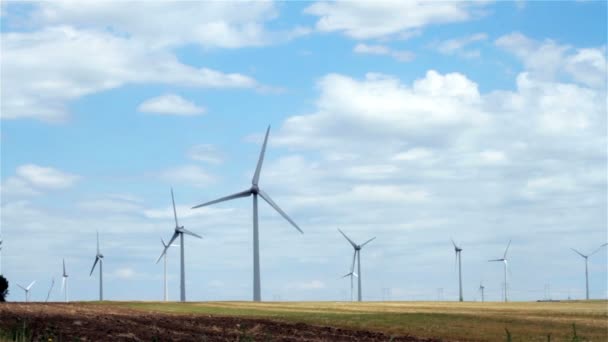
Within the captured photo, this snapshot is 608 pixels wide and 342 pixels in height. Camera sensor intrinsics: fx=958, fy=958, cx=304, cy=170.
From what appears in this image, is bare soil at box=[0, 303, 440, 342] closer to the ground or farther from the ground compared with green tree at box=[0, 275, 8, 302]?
closer to the ground

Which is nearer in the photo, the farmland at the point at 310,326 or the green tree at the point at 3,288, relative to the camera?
the farmland at the point at 310,326

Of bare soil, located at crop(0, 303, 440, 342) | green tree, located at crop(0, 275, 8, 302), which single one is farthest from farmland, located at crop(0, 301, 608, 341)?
green tree, located at crop(0, 275, 8, 302)

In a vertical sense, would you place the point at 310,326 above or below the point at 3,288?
below

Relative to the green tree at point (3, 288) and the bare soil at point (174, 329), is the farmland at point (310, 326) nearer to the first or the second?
the bare soil at point (174, 329)

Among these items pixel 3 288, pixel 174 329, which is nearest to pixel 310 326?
pixel 174 329

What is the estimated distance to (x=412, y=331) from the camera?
43375mm

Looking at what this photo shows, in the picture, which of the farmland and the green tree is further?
the green tree

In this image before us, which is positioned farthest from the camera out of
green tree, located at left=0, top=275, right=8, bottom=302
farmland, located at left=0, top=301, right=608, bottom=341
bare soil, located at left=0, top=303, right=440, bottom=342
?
green tree, located at left=0, top=275, right=8, bottom=302

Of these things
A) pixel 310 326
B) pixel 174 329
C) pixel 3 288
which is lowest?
pixel 310 326

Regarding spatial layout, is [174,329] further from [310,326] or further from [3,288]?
[3,288]

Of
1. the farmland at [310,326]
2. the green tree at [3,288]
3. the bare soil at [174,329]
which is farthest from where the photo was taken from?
the green tree at [3,288]

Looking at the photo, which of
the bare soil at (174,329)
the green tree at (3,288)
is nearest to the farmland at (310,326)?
the bare soil at (174,329)

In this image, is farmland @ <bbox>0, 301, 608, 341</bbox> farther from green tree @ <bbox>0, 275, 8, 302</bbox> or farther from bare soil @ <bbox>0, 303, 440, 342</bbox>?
green tree @ <bbox>0, 275, 8, 302</bbox>

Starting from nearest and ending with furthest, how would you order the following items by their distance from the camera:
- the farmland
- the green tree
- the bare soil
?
the bare soil, the farmland, the green tree
